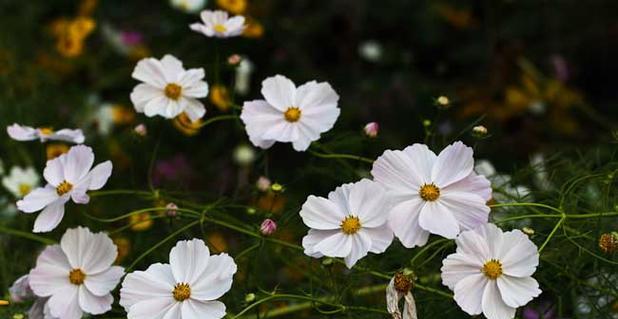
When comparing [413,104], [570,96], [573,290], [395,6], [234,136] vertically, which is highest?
[395,6]

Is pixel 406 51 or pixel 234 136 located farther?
pixel 406 51

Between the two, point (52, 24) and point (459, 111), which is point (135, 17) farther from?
point (459, 111)

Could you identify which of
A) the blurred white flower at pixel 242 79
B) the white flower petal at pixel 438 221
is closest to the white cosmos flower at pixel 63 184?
the white flower petal at pixel 438 221

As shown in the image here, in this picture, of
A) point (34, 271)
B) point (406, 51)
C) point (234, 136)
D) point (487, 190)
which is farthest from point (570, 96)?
point (34, 271)

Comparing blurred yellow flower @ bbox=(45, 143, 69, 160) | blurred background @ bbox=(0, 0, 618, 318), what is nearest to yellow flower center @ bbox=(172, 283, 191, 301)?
blurred yellow flower @ bbox=(45, 143, 69, 160)

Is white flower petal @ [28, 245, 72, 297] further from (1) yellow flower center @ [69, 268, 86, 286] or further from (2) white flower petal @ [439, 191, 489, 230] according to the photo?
(2) white flower petal @ [439, 191, 489, 230]

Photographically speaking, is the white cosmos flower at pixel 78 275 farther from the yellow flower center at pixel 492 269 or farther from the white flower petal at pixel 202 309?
the yellow flower center at pixel 492 269

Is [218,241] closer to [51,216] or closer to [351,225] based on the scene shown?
[51,216]
